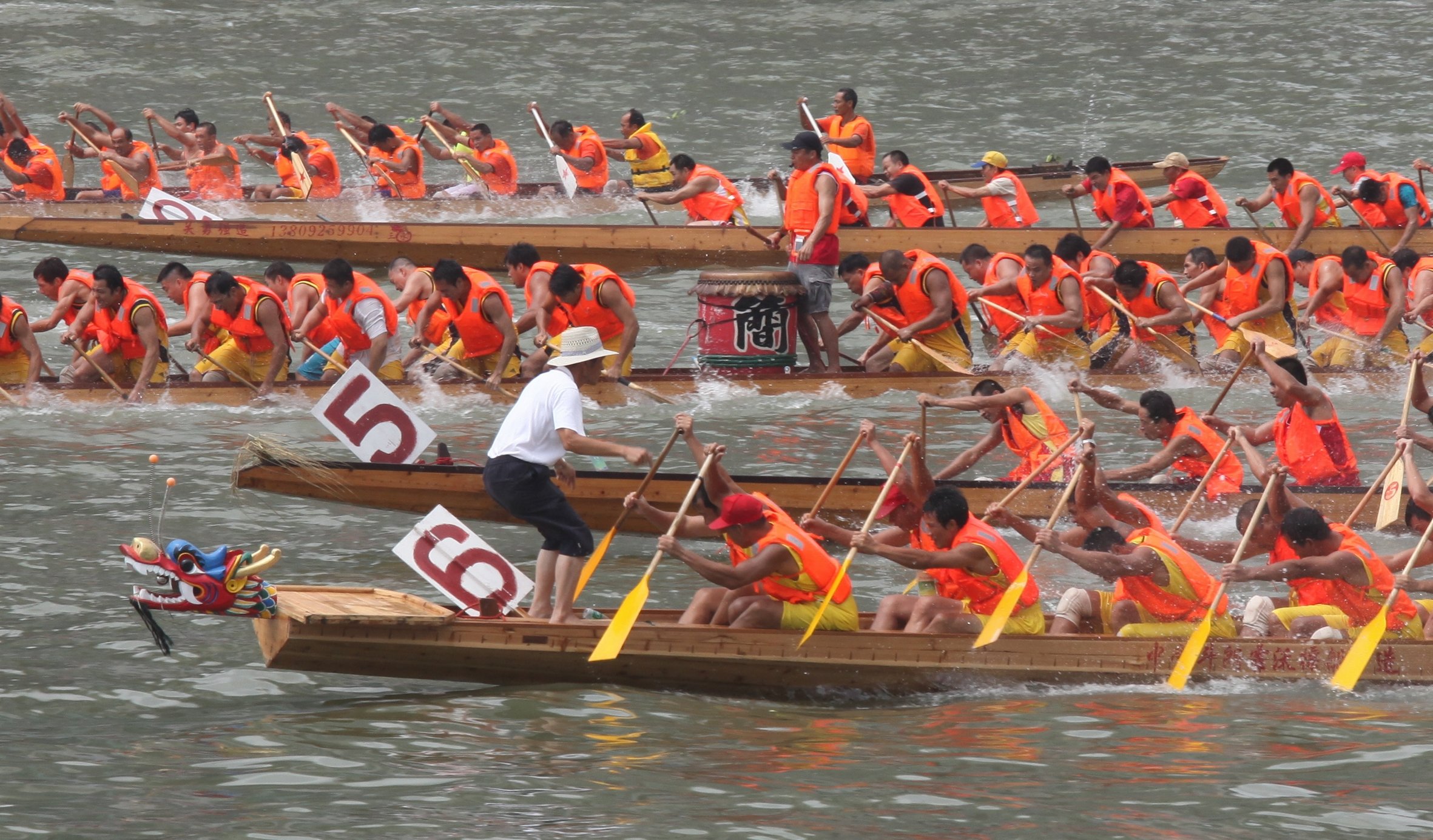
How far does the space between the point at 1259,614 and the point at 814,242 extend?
246 inches

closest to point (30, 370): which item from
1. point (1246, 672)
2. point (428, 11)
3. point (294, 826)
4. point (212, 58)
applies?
point (294, 826)

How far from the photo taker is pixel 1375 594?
28.2ft

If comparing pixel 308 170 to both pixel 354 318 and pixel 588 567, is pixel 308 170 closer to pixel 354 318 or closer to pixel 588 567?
pixel 354 318

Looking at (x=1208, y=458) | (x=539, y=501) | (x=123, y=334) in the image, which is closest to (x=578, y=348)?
(x=539, y=501)

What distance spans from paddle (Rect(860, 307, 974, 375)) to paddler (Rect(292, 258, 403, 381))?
3.71m

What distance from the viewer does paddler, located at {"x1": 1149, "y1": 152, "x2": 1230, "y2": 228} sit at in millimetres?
18781

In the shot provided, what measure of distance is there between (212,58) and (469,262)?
12.2m

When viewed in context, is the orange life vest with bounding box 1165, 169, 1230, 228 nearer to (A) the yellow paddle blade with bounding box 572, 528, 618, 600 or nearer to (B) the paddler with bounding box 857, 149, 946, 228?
(B) the paddler with bounding box 857, 149, 946, 228

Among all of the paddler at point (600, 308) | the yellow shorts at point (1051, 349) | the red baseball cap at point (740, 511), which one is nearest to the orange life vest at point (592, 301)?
the paddler at point (600, 308)

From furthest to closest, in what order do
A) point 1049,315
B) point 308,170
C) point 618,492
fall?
point 308,170
point 1049,315
point 618,492

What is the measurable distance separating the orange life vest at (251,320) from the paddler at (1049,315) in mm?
5614

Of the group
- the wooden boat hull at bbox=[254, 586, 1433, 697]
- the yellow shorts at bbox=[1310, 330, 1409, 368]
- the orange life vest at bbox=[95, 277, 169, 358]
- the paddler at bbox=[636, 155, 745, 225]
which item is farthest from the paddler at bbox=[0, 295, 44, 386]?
the yellow shorts at bbox=[1310, 330, 1409, 368]

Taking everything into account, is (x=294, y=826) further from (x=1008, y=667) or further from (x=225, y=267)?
(x=225, y=267)

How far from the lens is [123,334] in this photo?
557 inches
